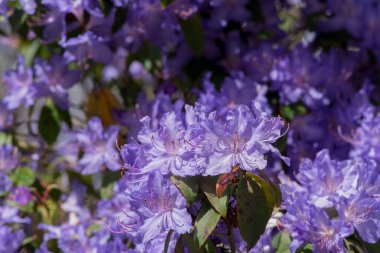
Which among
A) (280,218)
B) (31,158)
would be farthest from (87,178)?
(280,218)

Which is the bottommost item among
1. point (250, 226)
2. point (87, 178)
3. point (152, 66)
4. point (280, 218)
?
point (87, 178)

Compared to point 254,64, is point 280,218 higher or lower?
higher

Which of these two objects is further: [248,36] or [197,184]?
[248,36]

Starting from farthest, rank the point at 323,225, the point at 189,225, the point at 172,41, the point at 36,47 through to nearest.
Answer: the point at 36,47 → the point at 172,41 → the point at 323,225 → the point at 189,225

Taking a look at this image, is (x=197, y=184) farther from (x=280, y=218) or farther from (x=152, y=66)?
(x=152, y=66)

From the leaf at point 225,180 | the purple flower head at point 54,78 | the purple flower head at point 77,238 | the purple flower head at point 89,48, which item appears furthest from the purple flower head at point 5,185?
the leaf at point 225,180

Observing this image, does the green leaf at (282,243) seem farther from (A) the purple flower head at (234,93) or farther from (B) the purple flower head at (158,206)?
(A) the purple flower head at (234,93)

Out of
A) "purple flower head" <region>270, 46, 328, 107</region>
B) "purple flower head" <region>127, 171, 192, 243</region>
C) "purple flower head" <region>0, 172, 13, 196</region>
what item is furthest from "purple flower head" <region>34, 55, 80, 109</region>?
"purple flower head" <region>127, 171, 192, 243</region>
